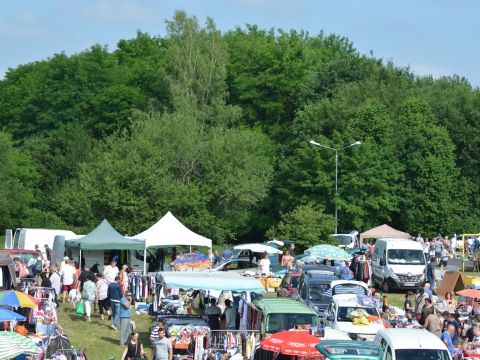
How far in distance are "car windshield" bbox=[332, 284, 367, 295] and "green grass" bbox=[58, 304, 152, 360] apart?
581cm

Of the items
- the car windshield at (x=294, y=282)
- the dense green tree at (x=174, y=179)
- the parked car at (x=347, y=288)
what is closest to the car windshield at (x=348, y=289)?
the parked car at (x=347, y=288)

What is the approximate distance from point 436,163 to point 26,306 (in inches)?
1812

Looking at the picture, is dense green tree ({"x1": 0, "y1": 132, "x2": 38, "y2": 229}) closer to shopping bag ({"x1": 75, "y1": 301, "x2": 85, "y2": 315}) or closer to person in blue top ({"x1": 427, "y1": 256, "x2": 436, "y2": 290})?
person in blue top ({"x1": 427, "y1": 256, "x2": 436, "y2": 290})

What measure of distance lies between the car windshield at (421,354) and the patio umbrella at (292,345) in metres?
1.81

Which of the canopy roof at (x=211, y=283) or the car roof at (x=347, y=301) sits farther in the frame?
the car roof at (x=347, y=301)

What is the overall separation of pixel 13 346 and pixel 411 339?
7593 millimetres

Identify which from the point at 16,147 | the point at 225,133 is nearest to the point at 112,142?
the point at 225,133

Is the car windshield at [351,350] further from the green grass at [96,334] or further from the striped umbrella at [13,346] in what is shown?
the green grass at [96,334]

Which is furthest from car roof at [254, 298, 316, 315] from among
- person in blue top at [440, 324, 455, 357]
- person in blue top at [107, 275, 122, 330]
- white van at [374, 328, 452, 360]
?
person in blue top at [107, 275, 122, 330]

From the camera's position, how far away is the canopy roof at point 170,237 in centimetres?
3950

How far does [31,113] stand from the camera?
87.5 m

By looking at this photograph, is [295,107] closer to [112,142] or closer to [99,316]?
[112,142]

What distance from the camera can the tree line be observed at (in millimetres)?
60812

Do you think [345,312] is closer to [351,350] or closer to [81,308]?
[351,350]
